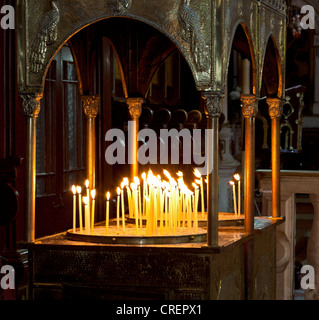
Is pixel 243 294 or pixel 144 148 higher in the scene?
pixel 144 148

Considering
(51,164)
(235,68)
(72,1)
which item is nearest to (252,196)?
(72,1)

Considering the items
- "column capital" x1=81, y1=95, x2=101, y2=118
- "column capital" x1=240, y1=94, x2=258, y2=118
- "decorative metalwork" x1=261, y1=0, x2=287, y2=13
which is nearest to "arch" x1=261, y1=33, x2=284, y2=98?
"decorative metalwork" x1=261, y1=0, x2=287, y2=13

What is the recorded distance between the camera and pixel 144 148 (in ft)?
19.1

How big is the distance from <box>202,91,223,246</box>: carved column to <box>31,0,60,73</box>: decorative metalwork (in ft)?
2.78

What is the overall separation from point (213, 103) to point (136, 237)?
77cm

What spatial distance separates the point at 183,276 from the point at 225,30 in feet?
4.03

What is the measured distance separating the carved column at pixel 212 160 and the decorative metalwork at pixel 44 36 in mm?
848

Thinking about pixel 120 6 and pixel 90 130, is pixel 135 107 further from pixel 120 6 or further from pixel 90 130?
pixel 120 6

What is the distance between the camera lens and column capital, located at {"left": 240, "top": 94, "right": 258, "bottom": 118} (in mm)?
3928

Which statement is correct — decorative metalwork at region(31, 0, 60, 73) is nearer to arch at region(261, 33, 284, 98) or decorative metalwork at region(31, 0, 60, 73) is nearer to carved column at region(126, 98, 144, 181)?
carved column at region(126, 98, 144, 181)

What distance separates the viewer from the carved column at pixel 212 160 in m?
3.21

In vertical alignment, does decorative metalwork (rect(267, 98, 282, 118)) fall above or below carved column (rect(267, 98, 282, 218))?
above

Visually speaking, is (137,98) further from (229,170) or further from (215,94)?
(229,170)

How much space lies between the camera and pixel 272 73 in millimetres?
4652
